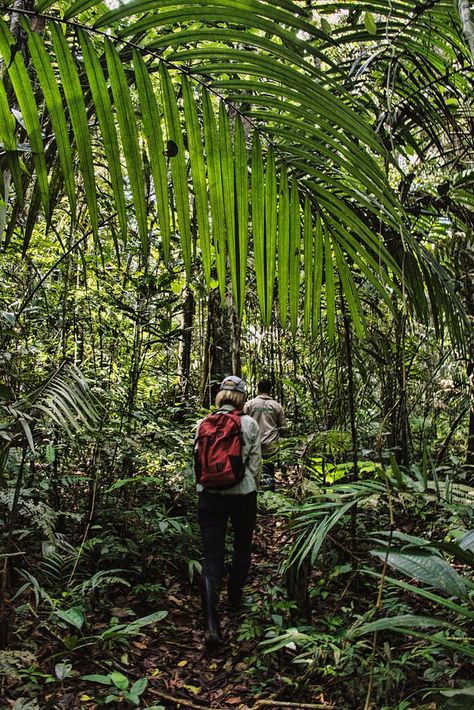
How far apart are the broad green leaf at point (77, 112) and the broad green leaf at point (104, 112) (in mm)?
22

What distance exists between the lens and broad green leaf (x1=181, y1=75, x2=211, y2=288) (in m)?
0.76

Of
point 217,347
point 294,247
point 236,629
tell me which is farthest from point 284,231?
point 217,347

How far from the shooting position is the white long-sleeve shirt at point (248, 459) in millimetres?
3455

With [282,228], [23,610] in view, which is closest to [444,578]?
[282,228]

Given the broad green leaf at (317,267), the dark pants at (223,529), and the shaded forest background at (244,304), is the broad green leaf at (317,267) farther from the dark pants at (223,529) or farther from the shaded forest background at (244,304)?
the dark pants at (223,529)

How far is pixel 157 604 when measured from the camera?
359 cm

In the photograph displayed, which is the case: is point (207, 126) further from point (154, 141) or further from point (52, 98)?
point (52, 98)

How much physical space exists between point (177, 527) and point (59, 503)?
122cm

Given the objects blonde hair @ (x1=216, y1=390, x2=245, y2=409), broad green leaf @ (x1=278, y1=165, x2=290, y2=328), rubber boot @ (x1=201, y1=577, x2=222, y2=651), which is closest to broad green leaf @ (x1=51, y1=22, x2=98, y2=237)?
broad green leaf @ (x1=278, y1=165, x2=290, y2=328)

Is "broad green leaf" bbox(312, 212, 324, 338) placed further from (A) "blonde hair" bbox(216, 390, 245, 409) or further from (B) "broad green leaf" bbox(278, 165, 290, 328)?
(A) "blonde hair" bbox(216, 390, 245, 409)

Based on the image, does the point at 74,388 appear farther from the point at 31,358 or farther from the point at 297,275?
the point at 31,358

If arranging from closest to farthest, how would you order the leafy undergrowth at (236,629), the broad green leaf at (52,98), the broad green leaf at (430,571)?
the broad green leaf at (52,98) → the broad green leaf at (430,571) → the leafy undergrowth at (236,629)

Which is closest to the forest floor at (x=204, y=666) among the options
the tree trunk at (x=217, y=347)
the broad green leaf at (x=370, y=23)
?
the broad green leaf at (x=370, y=23)

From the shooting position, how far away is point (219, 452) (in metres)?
3.35
